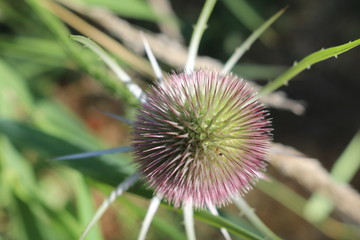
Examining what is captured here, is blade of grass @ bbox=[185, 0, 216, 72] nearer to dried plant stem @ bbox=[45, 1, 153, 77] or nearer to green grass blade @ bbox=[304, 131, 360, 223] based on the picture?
dried plant stem @ bbox=[45, 1, 153, 77]

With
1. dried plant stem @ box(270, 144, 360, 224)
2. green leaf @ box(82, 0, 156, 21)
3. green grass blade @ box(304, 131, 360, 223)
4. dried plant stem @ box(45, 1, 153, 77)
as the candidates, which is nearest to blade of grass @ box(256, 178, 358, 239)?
green grass blade @ box(304, 131, 360, 223)

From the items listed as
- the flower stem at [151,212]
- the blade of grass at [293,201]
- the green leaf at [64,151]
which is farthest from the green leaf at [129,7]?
the flower stem at [151,212]

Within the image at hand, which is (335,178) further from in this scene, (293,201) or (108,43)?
(108,43)

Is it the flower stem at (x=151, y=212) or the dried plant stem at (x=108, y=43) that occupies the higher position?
the dried plant stem at (x=108, y=43)

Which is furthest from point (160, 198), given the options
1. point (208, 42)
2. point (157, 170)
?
point (208, 42)

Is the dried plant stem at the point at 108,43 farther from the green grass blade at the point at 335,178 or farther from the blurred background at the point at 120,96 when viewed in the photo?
the green grass blade at the point at 335,178

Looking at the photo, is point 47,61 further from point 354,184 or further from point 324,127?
point 354,184

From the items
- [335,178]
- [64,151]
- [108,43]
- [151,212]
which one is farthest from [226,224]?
[335,178]
